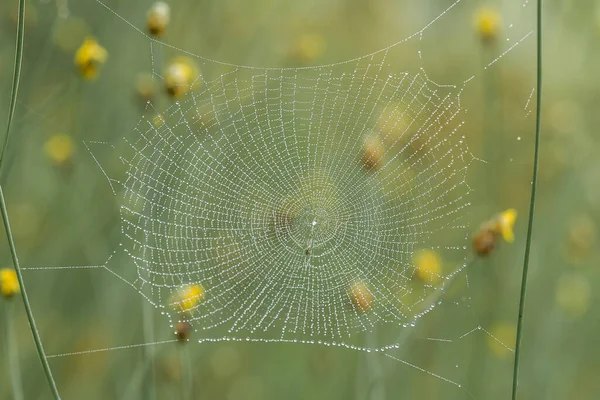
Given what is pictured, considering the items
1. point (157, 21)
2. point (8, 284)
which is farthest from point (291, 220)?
point (8, 284)

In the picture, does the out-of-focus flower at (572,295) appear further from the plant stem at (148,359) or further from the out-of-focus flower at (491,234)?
the plant stem at (148,359)

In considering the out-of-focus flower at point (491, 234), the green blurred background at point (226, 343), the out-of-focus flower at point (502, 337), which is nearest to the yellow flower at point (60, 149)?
the green blurred background at point (226, 343)

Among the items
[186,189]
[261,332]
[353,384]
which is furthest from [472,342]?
[186,189]

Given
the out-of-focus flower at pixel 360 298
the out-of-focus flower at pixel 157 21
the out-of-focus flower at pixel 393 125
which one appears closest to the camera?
the out-of-focus flower at pixel 360 298

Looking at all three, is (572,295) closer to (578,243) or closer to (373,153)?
(578,243)

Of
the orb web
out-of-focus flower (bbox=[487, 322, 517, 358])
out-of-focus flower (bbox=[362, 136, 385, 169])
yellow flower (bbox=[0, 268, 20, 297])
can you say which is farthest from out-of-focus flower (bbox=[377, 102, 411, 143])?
yellow flower (bbox=[0, 268, 20, 297])

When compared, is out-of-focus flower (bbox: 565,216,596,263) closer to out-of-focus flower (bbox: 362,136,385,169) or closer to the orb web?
the orb web
